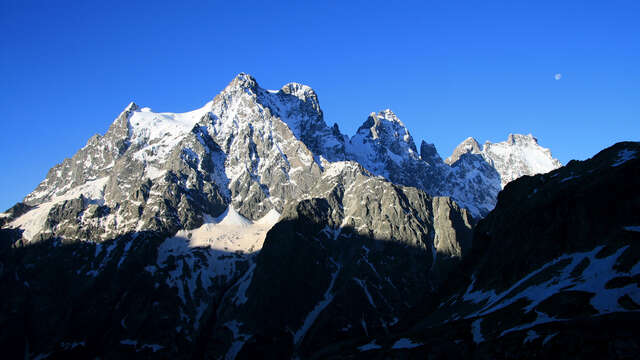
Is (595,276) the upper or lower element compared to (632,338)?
upper

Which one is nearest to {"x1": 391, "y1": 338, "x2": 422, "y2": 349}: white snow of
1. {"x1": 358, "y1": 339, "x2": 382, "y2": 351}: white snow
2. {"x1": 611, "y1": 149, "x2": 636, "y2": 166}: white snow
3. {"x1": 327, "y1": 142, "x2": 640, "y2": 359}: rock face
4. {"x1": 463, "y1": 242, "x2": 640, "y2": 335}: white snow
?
{"x1": 327, "y1": 142, "x2": 640, "y2": 359}: rock face

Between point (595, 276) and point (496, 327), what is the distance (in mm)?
24339

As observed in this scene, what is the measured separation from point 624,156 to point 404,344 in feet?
330

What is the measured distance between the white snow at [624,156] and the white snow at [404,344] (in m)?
87.7

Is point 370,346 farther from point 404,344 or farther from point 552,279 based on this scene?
point 552,279

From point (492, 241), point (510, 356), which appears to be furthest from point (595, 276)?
point (492, 241)

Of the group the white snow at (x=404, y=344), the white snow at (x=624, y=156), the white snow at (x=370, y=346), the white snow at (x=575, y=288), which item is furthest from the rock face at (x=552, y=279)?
the white snow at (x=370, y=346)

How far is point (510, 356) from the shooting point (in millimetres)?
88750

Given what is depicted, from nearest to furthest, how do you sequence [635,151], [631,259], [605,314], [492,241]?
[605,314] → [631,259] → [635,151] → [492,241]

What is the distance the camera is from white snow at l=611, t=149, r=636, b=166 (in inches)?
6020

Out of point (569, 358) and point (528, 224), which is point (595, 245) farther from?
point (569, 358)

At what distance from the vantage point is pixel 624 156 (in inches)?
6289

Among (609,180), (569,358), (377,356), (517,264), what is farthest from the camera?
(517,264)

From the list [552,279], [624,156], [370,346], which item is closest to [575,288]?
[552,279]
